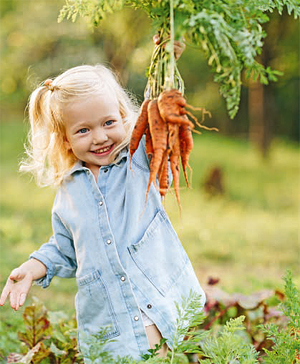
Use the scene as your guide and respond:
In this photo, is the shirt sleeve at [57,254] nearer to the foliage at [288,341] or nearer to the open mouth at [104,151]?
the open mouth at [104,151]

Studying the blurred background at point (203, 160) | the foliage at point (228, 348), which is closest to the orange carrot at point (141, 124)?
the blurred background at point (203, 160)

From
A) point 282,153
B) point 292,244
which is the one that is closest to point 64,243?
point 292,244

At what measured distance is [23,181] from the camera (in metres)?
11.6

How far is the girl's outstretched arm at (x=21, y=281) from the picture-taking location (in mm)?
2324

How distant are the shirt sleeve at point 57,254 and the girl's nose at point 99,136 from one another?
49 centimetres

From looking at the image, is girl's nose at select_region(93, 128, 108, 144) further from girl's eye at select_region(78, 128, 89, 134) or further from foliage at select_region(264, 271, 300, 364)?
foliage at select_region(264, 271, 300, 364)

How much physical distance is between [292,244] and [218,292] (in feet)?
11.1

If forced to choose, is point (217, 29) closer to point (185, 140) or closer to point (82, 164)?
point (185, 140)

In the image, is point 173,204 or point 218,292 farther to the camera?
point 173,204

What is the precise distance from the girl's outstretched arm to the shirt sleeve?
0.04m

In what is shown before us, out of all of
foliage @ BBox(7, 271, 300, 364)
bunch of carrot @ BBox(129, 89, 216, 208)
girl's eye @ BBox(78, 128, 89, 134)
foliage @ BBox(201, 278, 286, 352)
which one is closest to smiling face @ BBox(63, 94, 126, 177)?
girl's eye @ BBox(78, 128, 89, 134)

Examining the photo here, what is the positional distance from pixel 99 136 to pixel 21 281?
2.55 feet

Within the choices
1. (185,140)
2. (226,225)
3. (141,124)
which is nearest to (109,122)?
(141,124)

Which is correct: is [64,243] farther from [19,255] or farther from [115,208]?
[19,255]
